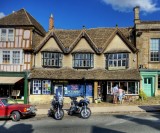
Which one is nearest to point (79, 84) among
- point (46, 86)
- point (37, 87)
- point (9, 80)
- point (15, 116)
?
point (46, 86)

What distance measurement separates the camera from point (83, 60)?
30.3 m

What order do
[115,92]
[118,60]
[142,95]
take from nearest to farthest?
1. [115,92]
2. [142,95]
3. [118,60]

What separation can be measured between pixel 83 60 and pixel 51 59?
12.1 ft

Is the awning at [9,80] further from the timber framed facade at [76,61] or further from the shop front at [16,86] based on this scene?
the timber framed facade at [76,61]

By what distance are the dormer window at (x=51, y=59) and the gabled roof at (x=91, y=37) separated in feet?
3.21

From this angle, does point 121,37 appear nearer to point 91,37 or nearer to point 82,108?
point 91,37

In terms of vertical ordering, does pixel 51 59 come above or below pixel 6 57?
below

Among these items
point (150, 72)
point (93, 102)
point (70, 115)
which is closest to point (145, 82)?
point (150, 72)

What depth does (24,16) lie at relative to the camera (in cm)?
3147

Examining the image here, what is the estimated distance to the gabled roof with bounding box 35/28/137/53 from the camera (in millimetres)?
30094

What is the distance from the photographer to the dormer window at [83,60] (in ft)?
99.5

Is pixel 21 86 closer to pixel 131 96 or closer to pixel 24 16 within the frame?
pixel 24 16

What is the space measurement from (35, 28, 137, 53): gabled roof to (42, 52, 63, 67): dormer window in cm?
98

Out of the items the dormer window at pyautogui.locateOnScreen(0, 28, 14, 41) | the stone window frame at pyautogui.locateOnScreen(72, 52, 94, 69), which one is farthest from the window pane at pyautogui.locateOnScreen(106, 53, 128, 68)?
the dormer window at pyautogui.locateOnScreen(0, 28, 14, 41)
